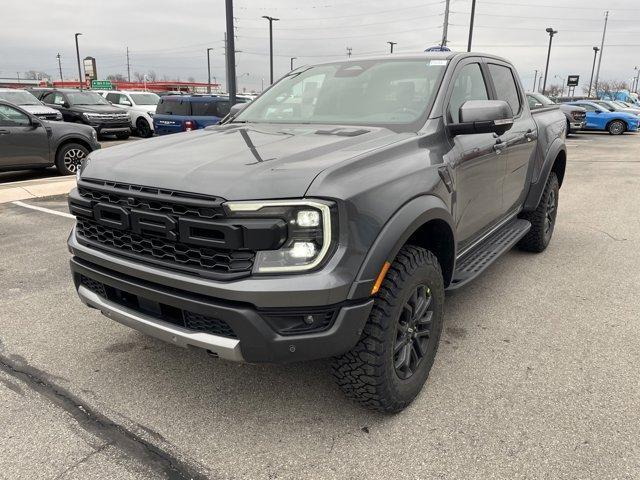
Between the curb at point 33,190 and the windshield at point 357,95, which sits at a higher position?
the windshield at point 357,95

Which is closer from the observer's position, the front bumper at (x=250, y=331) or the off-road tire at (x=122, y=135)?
the front bumper at (x=250, y=331)

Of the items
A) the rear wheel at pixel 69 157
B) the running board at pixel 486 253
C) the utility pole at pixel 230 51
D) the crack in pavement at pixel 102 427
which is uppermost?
the utility pole at pixel 230 51

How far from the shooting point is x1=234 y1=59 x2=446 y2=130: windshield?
323 centimetres

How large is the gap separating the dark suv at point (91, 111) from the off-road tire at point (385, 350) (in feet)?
53.3

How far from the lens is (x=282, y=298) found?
2092 millimetres

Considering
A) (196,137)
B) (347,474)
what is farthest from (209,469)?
(196,137)

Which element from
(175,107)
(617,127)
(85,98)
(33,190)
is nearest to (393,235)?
(33,190)

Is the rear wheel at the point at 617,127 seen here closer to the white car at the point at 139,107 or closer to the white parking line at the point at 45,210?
the white car at the point at 139,107

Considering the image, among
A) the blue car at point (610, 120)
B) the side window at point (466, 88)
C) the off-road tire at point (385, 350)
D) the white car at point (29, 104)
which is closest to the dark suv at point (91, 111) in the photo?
the white car at point (29, 104)

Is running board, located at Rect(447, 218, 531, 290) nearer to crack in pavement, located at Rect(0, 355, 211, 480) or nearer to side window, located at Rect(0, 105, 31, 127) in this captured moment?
crack in pavement, located at Rect(0, 355, 211, 480)

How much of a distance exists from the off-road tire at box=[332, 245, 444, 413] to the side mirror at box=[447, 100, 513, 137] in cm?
84

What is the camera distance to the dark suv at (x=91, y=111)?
1661cm

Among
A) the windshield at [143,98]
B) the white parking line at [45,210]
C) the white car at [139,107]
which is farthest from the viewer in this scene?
the windshield at [143,98]

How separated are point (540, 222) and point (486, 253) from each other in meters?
1.56
